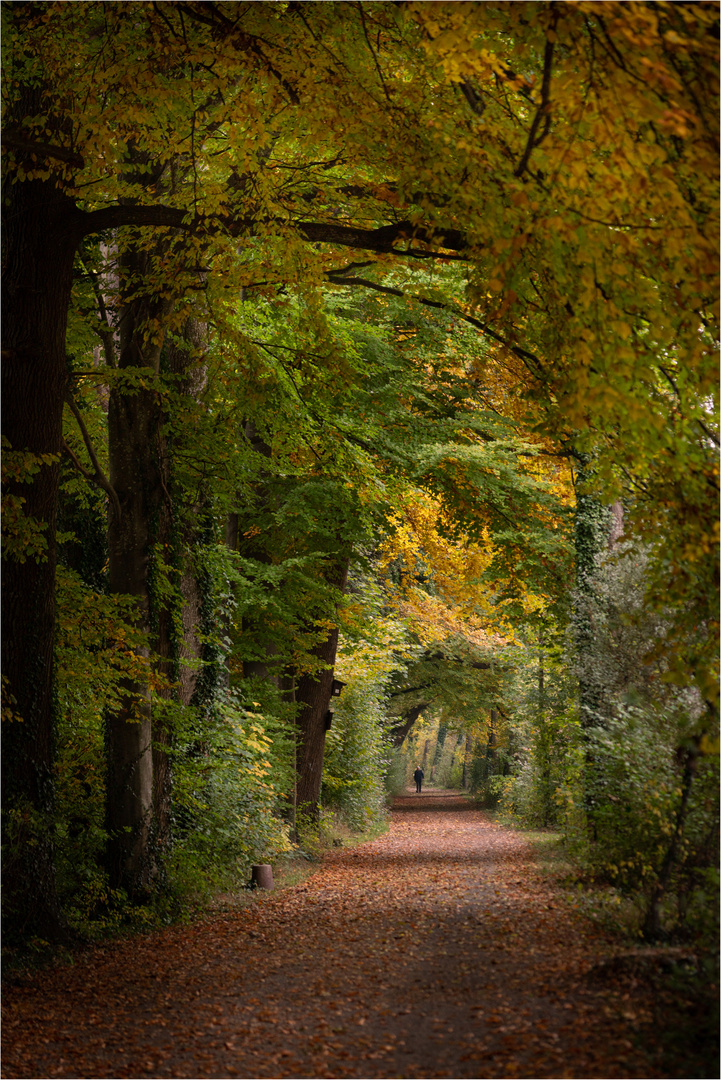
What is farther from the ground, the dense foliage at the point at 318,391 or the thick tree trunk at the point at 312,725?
the dense foliage at the point at 318,391

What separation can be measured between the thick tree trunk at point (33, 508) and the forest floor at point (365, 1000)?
1046 mm

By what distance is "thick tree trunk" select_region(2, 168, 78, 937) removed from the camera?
8484 millimetres

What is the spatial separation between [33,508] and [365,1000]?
524 cm

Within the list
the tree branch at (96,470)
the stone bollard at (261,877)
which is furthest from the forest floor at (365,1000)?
the tree branch at (96,470)

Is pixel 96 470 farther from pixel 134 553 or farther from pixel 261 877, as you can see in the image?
pixel 261 877

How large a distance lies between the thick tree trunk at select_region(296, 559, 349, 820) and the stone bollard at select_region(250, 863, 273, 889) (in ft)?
15.9

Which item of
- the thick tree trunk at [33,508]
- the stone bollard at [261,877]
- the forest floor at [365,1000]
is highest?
the thick tree trunk at [33,508]

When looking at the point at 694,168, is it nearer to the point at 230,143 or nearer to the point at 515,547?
the point at 230,143

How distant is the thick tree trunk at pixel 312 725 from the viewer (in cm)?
1767

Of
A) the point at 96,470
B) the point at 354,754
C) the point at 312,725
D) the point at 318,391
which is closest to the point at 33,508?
the point at 96,470

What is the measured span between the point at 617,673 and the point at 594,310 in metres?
5.35

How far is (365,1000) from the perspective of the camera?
6.46 metres

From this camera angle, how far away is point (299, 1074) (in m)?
5.23

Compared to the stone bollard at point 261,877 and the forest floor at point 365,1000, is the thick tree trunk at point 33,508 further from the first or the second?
the stone bollard at point 261,877
